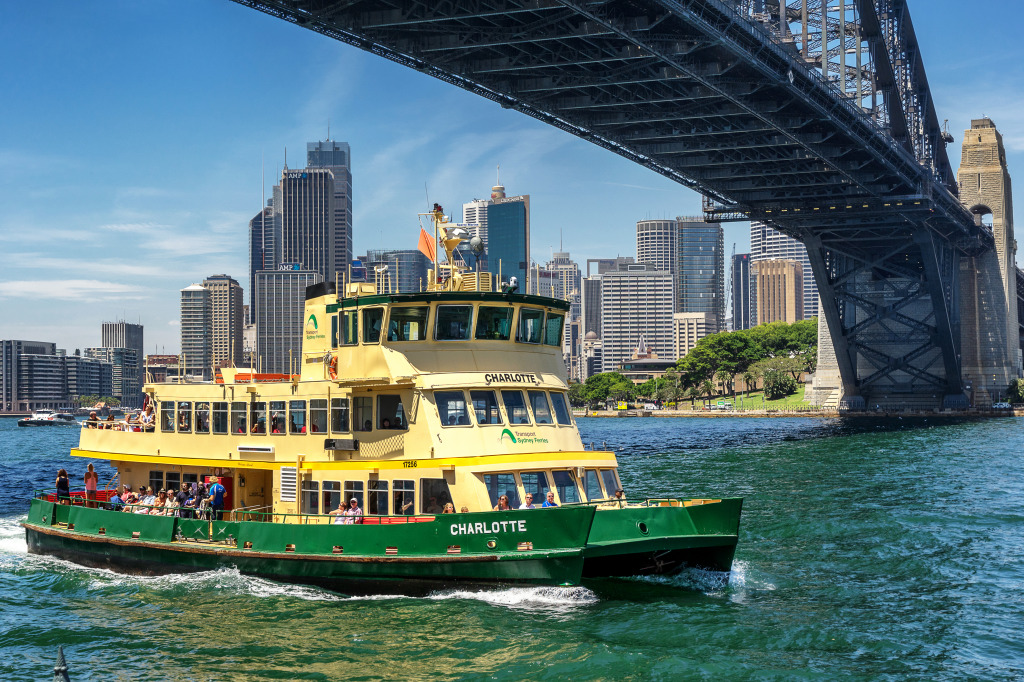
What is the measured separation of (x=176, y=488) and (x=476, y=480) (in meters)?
8.60

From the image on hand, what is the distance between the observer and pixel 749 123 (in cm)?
5638

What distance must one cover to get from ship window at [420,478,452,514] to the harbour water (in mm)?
1626

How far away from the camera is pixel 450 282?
21.1 m

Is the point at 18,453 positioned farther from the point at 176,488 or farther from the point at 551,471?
the point at 551,471

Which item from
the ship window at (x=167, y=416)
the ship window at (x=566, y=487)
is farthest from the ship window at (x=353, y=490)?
the ship window at (x=167, y=416)

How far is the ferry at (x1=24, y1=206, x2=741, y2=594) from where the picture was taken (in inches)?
704

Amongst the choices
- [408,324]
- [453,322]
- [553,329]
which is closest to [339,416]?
[408,324]

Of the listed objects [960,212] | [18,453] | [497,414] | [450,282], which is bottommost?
[18,453]

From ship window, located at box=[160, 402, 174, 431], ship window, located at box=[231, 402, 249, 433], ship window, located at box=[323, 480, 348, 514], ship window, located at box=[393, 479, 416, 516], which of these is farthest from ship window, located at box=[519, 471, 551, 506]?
ship window, located at box=[160, 402, 174, 431]

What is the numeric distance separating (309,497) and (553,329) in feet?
19.8

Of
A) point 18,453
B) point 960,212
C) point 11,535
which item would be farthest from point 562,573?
point 960,212

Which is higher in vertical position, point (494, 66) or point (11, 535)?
point (494, 66)

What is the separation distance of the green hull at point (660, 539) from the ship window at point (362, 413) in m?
5.12

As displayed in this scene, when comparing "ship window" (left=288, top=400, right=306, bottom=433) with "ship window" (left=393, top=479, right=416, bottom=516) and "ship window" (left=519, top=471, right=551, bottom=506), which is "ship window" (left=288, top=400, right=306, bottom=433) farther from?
"ship window" (left=519, top=471, right=551, bottom=506)
